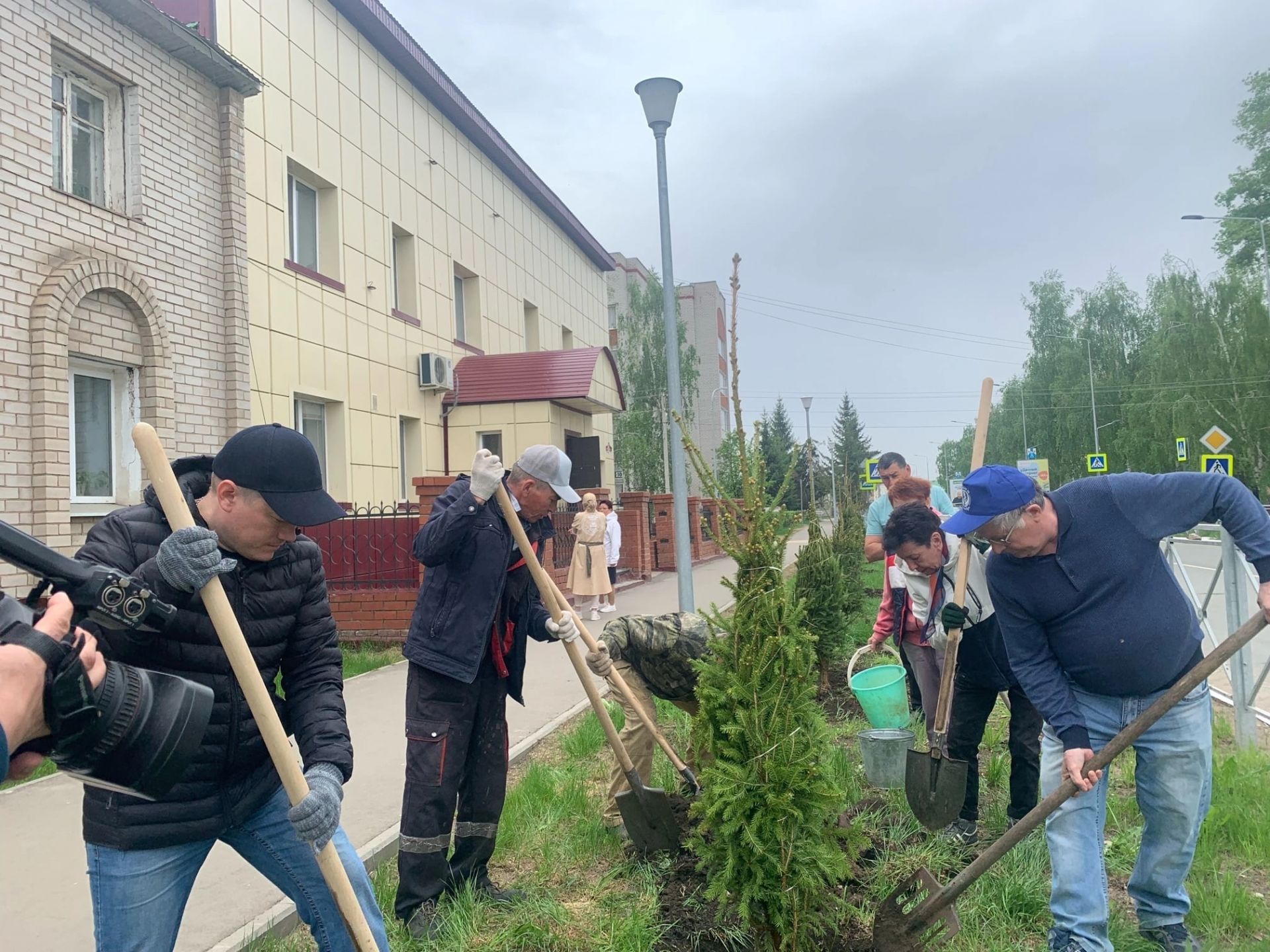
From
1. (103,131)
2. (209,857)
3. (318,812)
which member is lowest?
(209,857)

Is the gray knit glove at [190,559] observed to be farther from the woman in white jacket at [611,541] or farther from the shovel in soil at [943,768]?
the woman in white jacket at [611,541]

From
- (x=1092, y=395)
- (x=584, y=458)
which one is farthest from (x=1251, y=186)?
(x=584, y=458)

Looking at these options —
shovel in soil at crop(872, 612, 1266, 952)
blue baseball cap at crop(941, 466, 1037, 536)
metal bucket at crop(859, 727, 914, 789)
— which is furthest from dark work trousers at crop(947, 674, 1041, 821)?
blue baseball cap at crop(941, 466, 1037, 536)

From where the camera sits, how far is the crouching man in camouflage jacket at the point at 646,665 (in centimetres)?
402

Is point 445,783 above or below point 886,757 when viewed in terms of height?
above

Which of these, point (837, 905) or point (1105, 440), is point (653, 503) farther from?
point (1105, 440)

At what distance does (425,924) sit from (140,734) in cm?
203

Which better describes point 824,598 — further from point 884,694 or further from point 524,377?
point 524,377

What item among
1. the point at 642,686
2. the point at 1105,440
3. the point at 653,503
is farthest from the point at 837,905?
the point at 1105,440

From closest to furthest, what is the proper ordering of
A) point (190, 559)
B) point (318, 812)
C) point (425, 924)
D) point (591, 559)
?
1. point (190, 559)
2. point (318, 812)
3. point (425, 924)
4. point (591, 559)

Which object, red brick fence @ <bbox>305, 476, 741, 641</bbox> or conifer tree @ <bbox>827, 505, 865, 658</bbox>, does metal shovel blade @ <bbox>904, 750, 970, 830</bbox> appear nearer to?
conifer tree @ <bbox>827, 505, 865, 658</bbox>

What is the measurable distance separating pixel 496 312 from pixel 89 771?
50.7 ft

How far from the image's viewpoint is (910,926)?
300 centimetres

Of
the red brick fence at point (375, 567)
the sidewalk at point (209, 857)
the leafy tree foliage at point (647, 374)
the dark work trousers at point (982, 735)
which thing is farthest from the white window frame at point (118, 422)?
the leafy tree foliage at point (647, 374)
